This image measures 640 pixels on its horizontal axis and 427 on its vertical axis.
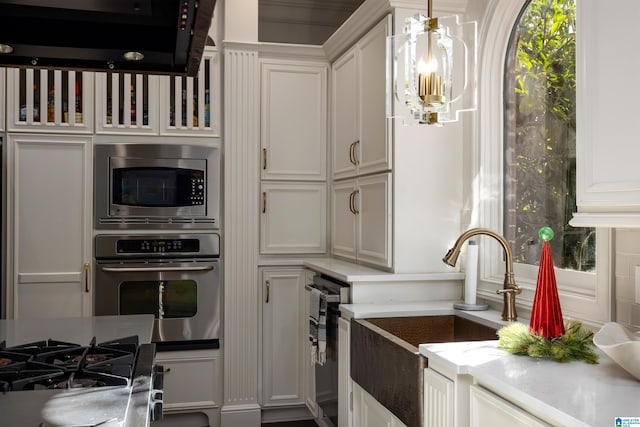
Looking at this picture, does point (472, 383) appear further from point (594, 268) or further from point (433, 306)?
point (433, 306)

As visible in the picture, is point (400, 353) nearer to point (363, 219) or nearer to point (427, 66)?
point (427, 66)

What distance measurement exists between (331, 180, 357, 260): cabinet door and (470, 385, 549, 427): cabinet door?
5.98 ft

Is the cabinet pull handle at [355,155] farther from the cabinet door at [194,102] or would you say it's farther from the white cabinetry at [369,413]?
the white cabinetry at [369,413]

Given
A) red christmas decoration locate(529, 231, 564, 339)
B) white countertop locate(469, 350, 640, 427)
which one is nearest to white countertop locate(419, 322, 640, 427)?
white countertop locate(469, 350, 640, 427)

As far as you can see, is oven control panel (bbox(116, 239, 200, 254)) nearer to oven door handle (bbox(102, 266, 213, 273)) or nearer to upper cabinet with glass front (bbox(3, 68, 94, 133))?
oven door handle (bbox(102, 266, 213, 273))

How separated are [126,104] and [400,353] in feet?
7.90

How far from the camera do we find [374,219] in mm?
3064

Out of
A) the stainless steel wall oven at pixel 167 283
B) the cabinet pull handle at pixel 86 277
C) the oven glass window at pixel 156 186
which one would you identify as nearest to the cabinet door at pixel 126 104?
the oven glass window at pixel 156 186

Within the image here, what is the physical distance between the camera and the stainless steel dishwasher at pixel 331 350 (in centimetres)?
283

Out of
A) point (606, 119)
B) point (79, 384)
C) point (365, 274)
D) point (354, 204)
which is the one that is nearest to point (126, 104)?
point (354, 204)

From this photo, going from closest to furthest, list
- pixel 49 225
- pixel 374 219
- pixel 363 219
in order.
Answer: pixel 374 219, pixel 363 219, pixel 49 225

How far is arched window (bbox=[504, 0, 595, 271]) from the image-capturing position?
2295 millimetres

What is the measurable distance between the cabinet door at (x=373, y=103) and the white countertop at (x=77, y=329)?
1348mm

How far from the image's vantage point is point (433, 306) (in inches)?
105
